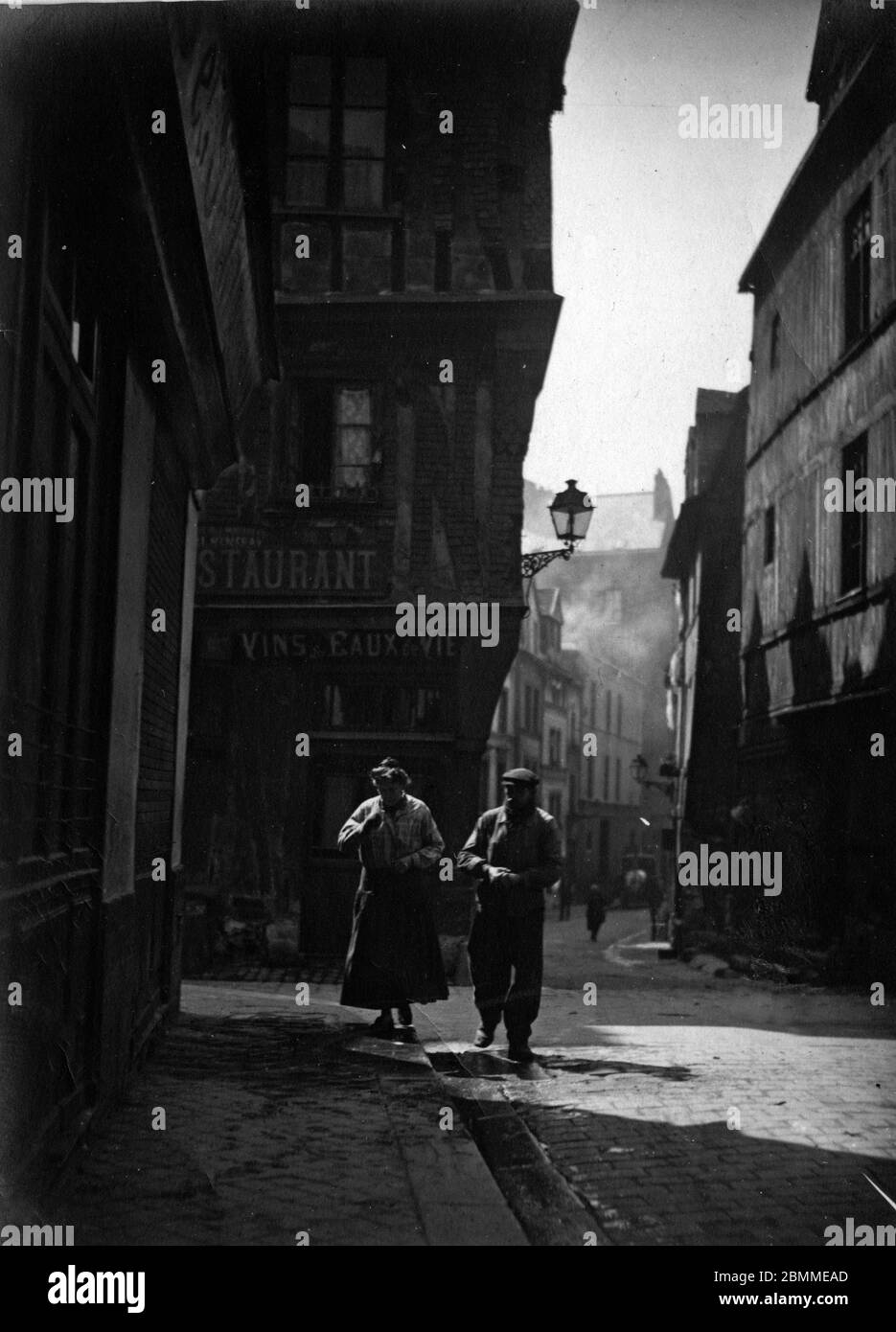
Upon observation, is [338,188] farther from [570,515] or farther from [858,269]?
[858,269]

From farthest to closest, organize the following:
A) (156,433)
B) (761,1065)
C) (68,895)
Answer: (761,1065) → (156,433) → (68,895)

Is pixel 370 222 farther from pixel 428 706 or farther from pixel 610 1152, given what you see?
pixel 610 1152

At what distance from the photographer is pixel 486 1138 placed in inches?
239

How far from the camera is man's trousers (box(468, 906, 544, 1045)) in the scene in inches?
327

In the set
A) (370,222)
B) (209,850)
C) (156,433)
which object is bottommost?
(209,850)

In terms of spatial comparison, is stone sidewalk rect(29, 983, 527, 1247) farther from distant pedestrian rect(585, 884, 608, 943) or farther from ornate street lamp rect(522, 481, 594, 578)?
distant pedestrian rect(585, 884, 608, 943)

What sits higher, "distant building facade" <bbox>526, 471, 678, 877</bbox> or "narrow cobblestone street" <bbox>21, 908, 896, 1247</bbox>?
"distant building facade" <bbox>526, 471, 678, 877</bbox>

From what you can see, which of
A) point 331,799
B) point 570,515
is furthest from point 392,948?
point 570,515

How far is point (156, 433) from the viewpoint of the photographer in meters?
7.14

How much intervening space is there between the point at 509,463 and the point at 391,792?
242 inches

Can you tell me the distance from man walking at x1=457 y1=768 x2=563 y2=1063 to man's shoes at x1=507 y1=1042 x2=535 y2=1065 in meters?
0.13

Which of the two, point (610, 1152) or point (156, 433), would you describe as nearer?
point (610, 1152)

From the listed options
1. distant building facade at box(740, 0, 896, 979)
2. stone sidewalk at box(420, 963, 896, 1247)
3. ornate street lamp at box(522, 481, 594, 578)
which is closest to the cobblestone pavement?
stone sidewalk at box(420, 963, 896, 1247)

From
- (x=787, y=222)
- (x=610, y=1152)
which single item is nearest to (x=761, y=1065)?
(x=610, y=1152)
